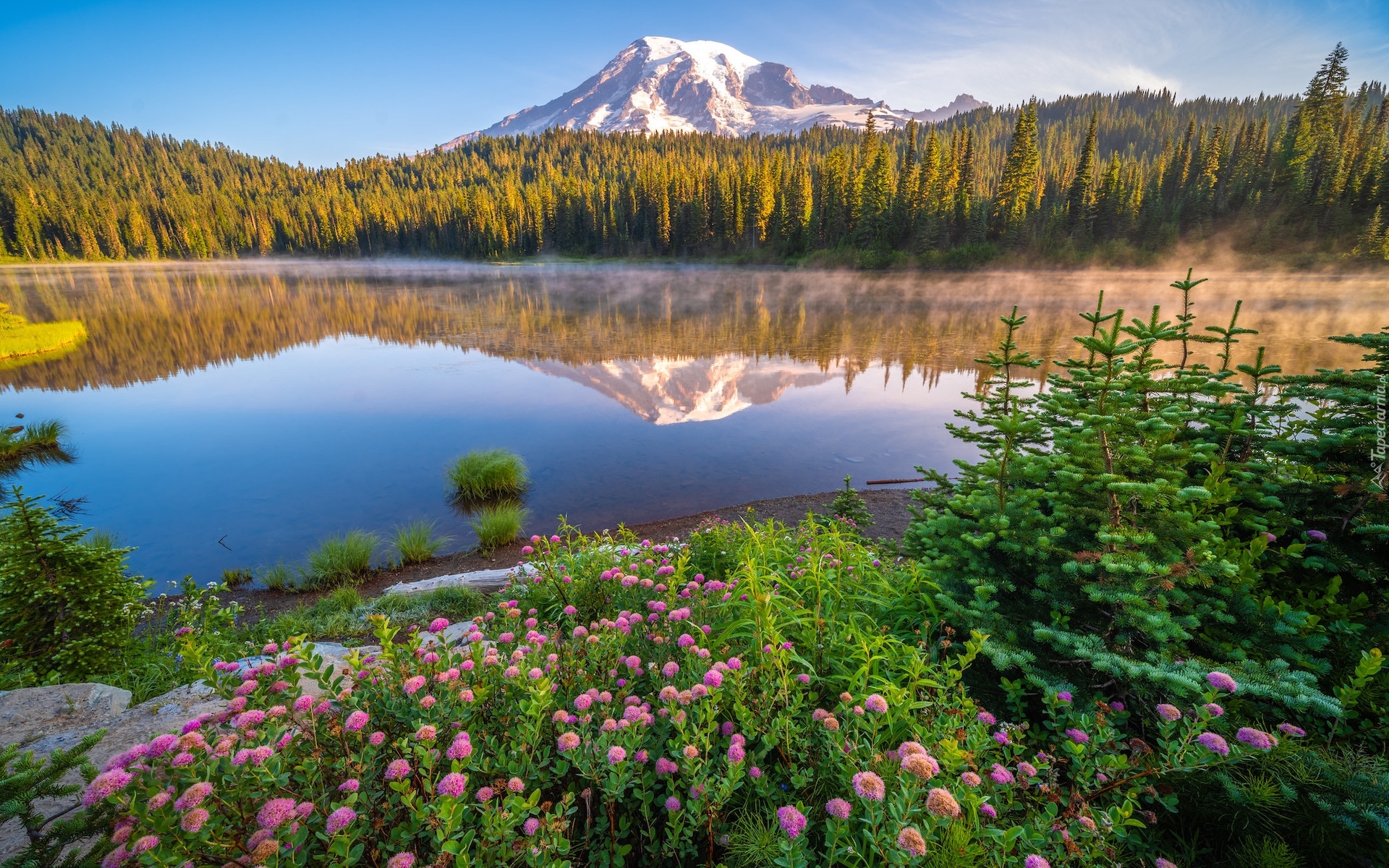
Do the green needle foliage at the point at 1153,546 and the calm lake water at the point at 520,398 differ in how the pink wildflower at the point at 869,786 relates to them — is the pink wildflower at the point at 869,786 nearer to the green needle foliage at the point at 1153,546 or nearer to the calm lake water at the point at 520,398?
the green needle foliage at the point at 1153,546

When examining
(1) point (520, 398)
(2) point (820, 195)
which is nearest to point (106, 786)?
(1) point (520, 398)

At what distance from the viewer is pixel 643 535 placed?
9727mm

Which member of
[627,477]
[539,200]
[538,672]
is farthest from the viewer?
[539,200]

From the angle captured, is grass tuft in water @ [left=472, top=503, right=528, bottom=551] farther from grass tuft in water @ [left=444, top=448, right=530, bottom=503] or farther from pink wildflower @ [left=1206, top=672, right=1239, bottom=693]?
pink wildflower @ [left=1206, top=672, right=1239, bottom=693]

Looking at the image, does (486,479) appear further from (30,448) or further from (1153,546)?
(30,448)

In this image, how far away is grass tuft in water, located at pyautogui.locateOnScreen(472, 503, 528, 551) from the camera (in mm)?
10094

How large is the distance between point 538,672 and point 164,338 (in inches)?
1675

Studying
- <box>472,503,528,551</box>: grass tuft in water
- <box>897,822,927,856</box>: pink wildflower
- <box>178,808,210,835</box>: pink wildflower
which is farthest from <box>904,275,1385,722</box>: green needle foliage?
<box>472,503,528,551</box>: grass tuft in water

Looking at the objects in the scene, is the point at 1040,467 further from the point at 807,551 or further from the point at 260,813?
the point at 260,813

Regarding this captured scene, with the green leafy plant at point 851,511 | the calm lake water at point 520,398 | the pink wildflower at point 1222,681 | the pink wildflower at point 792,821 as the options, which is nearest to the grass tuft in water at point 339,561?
the calm lake water at point 520,398

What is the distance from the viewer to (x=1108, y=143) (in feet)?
497

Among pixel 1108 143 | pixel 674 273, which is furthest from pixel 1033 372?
pixel 1108 143

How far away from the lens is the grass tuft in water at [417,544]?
9.68 m

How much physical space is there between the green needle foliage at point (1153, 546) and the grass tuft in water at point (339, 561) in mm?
9392
